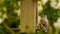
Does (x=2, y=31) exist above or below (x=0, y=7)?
below

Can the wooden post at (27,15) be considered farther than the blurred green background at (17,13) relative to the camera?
Yes

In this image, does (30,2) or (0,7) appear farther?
(30,2)

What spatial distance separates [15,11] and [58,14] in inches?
8.2

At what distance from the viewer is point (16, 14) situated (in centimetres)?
81

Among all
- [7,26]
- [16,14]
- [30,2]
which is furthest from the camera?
[30,2]

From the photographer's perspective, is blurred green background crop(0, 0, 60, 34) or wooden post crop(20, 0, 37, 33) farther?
wooden post crop(20, 0, 37, 33)

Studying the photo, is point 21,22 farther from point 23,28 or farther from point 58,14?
point 58,14

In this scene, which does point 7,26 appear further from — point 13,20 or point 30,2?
point 30,2

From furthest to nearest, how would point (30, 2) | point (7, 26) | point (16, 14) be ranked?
point (30, 2) → point (16, 14) → point (7, 26)

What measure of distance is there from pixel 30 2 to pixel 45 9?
0.63ft

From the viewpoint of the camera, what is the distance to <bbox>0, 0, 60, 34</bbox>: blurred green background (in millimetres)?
683

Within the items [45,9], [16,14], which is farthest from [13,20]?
[45,9]

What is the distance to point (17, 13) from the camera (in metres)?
0.82

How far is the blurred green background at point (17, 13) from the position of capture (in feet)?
2.24
